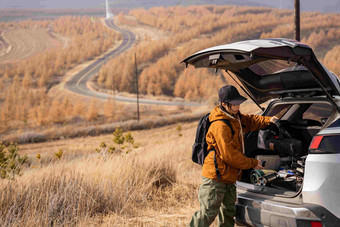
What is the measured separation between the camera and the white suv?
2.62 m

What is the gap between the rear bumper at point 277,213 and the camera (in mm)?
2604

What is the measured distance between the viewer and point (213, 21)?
11475 centimetres

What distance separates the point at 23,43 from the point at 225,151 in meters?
111

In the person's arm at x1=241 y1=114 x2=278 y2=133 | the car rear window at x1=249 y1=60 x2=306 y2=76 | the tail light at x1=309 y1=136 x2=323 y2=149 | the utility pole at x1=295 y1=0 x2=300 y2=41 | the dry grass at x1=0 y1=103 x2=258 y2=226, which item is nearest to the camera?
the tail light at x1=309 y1=136 x2=323 y2=149

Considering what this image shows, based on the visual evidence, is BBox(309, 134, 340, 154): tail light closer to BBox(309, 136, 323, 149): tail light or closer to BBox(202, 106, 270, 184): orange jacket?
BBox(309, 136, 323, 149): tail light

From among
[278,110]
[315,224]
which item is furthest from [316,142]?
[278,110]

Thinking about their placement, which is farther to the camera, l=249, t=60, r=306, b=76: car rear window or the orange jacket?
l=249, t=60, r=306, b=76: car rear window

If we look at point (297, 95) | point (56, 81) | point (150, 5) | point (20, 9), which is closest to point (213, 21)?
point (150, 5)

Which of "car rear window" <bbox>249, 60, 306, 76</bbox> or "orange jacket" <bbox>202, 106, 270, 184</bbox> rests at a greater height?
"car rear window" <bbox>249, 60, 306, 76</bbox>

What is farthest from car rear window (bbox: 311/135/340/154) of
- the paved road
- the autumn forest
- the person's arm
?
the paved road

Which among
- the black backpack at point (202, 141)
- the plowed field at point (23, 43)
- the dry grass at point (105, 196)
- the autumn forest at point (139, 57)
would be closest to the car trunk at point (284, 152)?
the black backpack at point (202, 141)

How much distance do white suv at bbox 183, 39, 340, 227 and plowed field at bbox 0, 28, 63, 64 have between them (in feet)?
312

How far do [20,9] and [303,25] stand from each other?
115045mm

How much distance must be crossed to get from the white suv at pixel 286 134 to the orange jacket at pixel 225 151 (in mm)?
381
